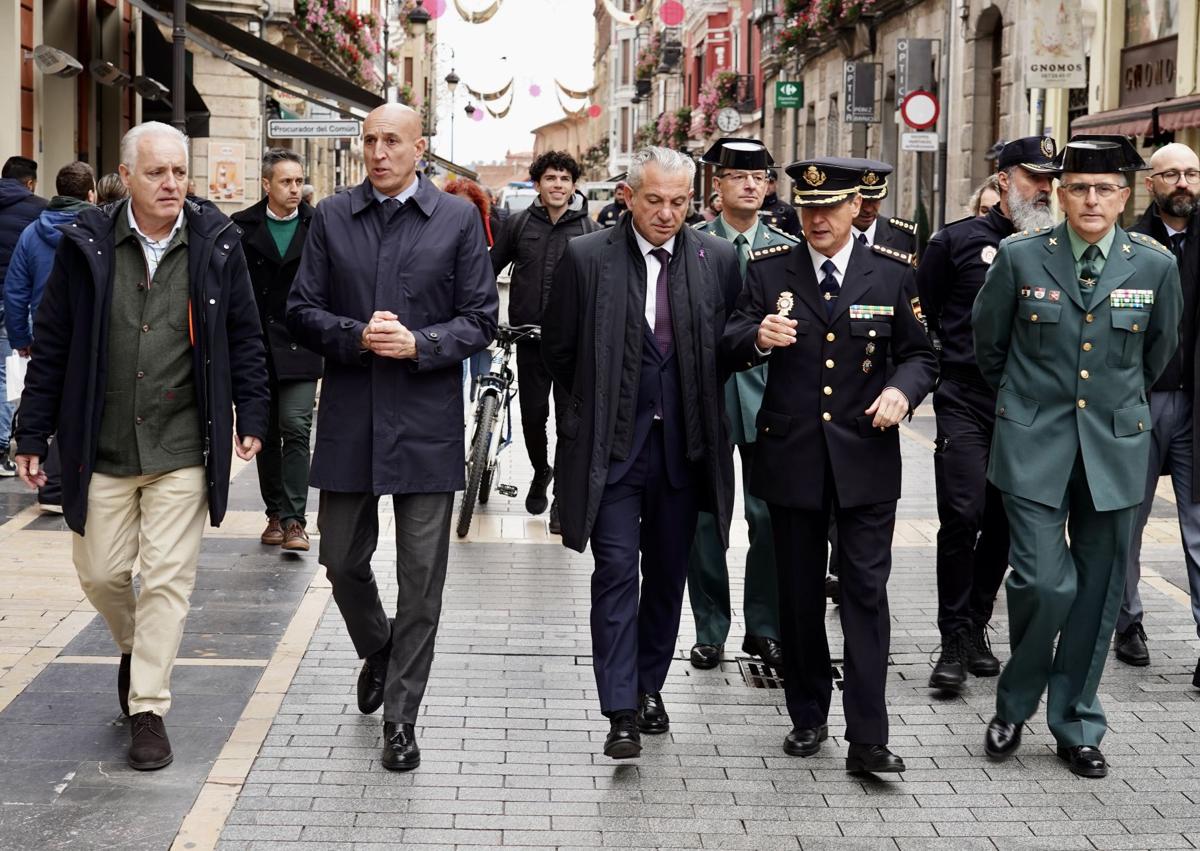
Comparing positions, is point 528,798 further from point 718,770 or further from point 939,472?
point 939,472

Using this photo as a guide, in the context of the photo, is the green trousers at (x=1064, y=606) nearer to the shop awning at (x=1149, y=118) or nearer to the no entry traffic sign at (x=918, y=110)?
the shop awning at (x=1149, y=118)

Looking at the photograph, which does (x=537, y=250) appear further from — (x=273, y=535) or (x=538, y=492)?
(x=273, y=535)

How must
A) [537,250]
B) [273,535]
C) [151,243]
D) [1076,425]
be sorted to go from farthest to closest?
[537,250] → [273,535] → [1076,425] → [151,243]

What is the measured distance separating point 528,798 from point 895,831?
111cm

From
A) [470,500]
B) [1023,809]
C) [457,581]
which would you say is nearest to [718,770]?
[1023,809]

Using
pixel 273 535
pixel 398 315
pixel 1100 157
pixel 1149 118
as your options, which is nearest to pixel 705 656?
pixel 398 315

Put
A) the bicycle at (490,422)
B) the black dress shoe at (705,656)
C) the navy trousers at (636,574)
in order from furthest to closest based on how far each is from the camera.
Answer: the bicycle at (490,422) < the black dress shoe at (705,656) < the navy trousers at (636,574)

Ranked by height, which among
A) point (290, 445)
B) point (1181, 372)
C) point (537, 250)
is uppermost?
point (537, 250)

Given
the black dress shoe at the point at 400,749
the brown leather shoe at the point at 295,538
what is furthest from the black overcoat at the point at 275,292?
the black dress shoe at the point at 400,749

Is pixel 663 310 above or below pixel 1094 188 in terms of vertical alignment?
below

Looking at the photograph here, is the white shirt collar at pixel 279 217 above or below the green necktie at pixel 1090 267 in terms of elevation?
above

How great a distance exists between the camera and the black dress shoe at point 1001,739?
19.7 feet

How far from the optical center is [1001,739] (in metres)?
6.01

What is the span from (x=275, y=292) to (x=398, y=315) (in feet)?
11.6
